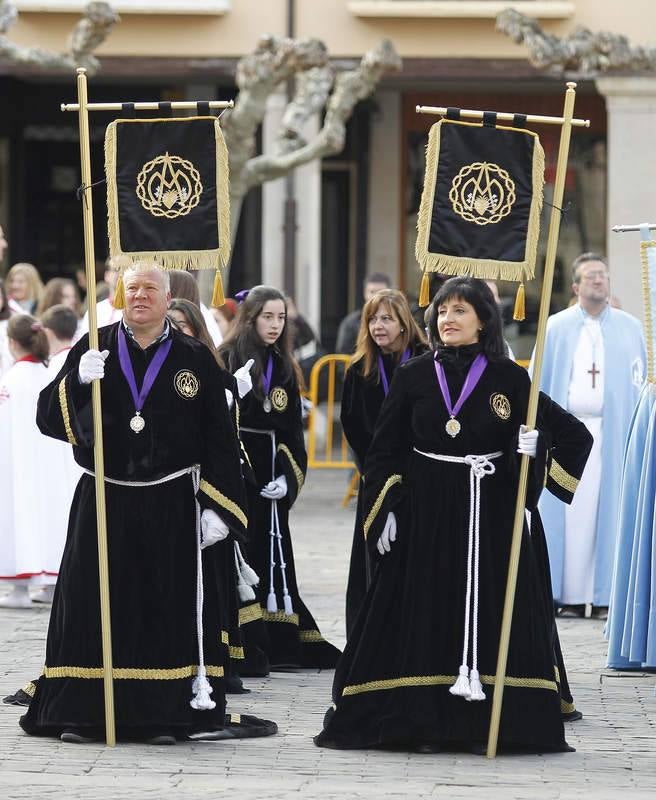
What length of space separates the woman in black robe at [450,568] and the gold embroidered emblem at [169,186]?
1.07m

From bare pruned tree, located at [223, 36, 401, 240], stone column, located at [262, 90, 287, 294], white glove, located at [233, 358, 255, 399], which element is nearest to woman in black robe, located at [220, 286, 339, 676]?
white glove, located at [233, 358, 255, 399]

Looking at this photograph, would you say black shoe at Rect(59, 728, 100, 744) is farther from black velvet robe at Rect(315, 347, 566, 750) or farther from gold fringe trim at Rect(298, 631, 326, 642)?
gold fringe trim at Rect(298, 631, 326, 642)

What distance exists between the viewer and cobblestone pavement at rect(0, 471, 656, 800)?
6254mm

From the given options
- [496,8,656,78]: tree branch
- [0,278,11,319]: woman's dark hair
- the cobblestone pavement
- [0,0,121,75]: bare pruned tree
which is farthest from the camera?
[496,8,656,78]: tree branch

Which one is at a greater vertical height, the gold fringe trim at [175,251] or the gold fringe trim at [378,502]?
the gold fringe trim at [175,251]

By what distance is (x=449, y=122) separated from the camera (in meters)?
6.92

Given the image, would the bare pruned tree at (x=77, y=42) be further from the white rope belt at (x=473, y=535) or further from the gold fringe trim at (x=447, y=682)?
the gold fringe trim at (x=447, y=682)

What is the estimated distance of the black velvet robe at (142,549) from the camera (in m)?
6.89

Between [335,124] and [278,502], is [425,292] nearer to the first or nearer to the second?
[278,502]

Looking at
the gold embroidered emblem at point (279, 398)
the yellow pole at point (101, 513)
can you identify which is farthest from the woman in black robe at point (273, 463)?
the yellow pole at point (101, 513)

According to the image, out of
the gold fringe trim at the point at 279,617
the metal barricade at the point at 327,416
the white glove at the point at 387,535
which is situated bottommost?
the metal barricade at the point at 327,416

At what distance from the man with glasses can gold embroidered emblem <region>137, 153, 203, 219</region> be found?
12.5ft

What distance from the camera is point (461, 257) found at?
6953mm

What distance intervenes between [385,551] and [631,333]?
3.95m
